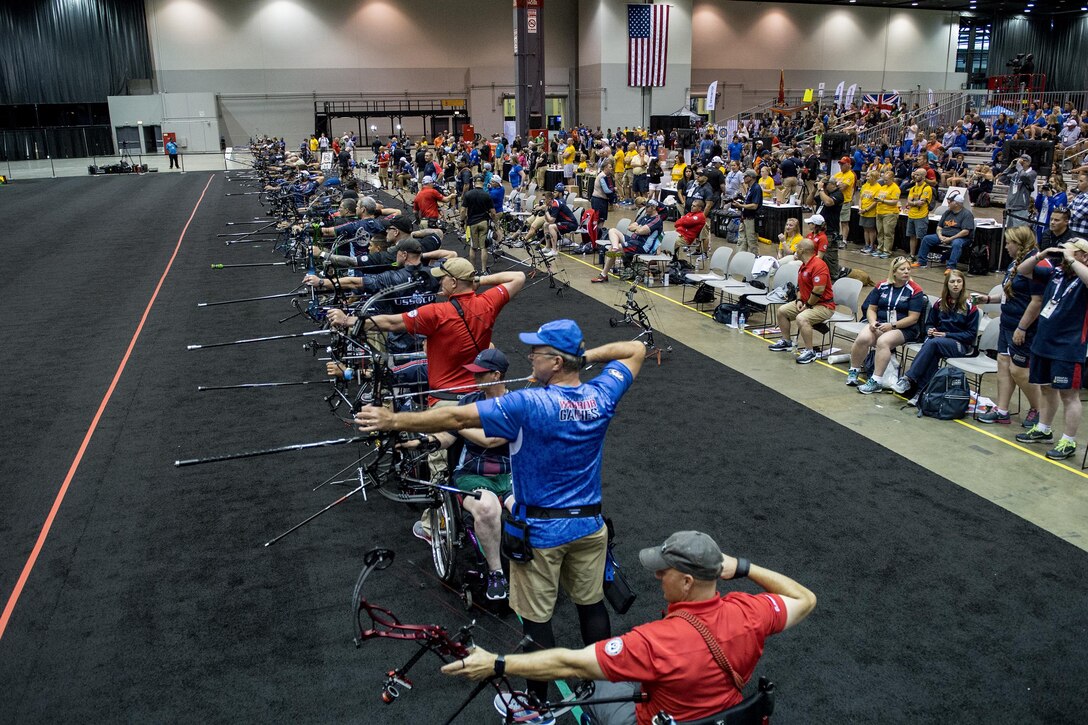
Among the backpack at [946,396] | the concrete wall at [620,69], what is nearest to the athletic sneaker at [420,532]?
the backpack at [946,396]

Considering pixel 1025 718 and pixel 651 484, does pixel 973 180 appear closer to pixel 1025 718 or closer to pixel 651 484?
pixel 651 484

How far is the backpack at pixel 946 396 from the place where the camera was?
320 inches

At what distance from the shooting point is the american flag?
4134cm

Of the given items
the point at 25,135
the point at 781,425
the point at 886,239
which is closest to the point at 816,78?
the point at 886,239

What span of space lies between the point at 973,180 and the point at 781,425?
48.9 ft

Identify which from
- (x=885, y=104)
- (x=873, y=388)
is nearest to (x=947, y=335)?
(x=873, y=388)

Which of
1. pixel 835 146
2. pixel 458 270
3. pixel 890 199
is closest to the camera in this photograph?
pixel 458 270

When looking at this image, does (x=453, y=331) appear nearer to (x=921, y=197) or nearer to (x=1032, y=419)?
(x=1032, y=419)

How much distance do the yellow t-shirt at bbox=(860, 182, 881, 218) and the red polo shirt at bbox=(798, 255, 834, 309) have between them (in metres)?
6.87

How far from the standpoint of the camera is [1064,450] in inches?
281

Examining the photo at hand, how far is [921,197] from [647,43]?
29.9m

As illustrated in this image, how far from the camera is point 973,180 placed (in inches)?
781

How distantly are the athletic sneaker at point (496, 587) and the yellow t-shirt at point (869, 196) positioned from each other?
13730 mm

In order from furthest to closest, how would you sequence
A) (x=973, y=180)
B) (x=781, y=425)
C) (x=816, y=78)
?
(x=816, y=78)
(x=973, y=180)
(x=781, y=425)
